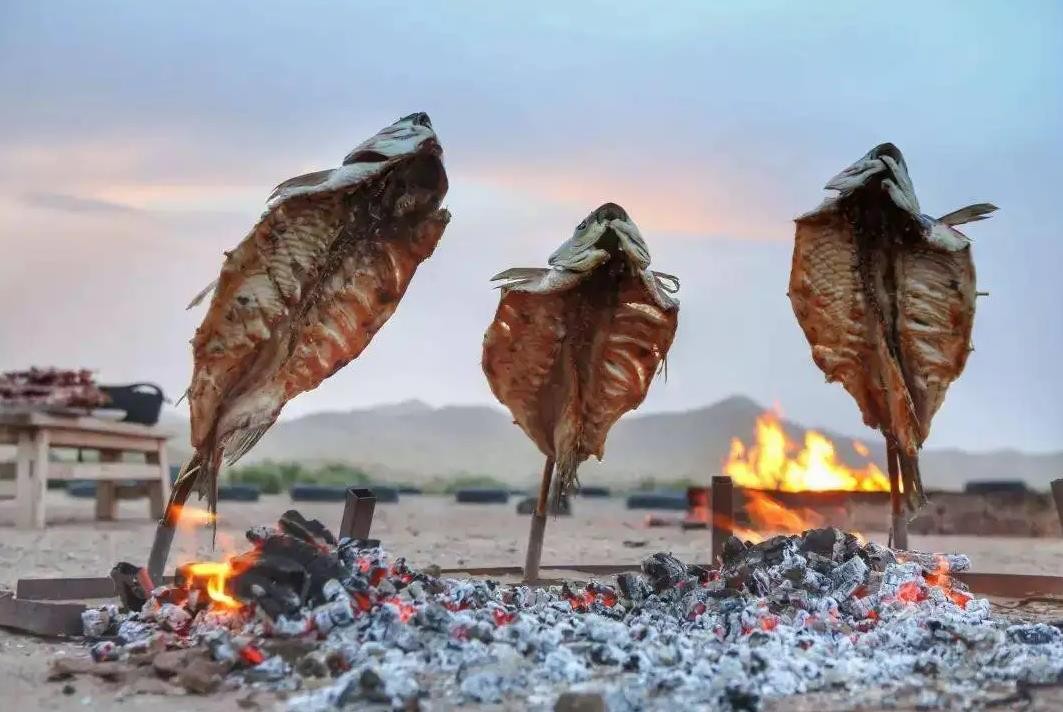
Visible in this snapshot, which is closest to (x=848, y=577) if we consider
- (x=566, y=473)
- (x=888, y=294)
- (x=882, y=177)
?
(x=566, y=473)

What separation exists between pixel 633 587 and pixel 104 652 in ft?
8.99

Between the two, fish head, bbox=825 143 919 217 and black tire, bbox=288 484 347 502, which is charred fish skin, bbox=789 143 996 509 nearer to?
fish head, bbox=825 143 919 217

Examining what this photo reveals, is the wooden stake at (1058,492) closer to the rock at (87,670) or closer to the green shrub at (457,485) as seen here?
the rock at (87,670)

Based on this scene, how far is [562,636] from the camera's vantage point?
14.9 feet

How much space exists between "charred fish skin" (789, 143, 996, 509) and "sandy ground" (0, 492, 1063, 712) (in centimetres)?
275

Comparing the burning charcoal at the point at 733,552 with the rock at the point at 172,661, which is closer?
the rock at the point at 172,661

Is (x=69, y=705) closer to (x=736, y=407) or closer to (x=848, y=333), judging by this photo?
(x=848, y=333)

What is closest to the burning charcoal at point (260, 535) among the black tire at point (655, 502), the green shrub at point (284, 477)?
the black tire at point (655, 502)

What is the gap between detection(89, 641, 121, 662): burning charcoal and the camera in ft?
14.6

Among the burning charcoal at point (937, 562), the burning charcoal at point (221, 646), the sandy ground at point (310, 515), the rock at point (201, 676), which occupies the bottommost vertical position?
the sandy ground at point (310, 515)

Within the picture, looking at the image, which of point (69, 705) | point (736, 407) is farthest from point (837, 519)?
point (736, 407)

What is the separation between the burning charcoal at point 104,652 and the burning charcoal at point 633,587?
2638 millimetres

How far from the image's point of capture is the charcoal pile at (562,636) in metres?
3.88

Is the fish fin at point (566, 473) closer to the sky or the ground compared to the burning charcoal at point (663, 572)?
closer to the sky
